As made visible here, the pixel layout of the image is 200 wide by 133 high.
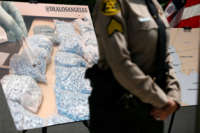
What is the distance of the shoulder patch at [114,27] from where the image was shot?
941mm

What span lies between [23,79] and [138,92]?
748 mm

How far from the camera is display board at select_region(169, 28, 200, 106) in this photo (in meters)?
2.18

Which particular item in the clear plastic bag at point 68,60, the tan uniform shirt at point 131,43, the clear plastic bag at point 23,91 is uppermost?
the tan uniform shirt at point 131,43

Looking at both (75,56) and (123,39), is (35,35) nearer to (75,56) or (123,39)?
(75,56)

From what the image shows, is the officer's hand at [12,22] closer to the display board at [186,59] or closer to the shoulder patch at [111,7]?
the shoulder patch at [111,7]

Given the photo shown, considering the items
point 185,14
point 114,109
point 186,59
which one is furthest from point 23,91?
point 185,14

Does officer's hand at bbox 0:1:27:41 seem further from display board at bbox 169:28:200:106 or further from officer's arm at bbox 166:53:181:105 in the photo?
display board at bbox 169:28:200:106

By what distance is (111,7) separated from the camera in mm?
958

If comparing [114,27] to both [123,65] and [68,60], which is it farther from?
[68,60]

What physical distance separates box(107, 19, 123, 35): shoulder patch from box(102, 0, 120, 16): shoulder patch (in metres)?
0.03

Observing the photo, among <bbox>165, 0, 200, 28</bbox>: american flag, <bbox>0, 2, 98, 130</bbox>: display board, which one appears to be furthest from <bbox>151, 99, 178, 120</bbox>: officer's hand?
<bbox>165, 0, 200, 28</bbox>: american flag

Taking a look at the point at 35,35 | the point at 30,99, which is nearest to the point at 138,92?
the point at 30,99

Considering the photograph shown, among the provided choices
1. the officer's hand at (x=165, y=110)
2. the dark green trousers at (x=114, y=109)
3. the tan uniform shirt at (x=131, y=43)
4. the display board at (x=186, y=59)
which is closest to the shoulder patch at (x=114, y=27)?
the tan uniform shirt at (x=131, y=43)

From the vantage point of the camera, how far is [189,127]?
2609 millimetres
